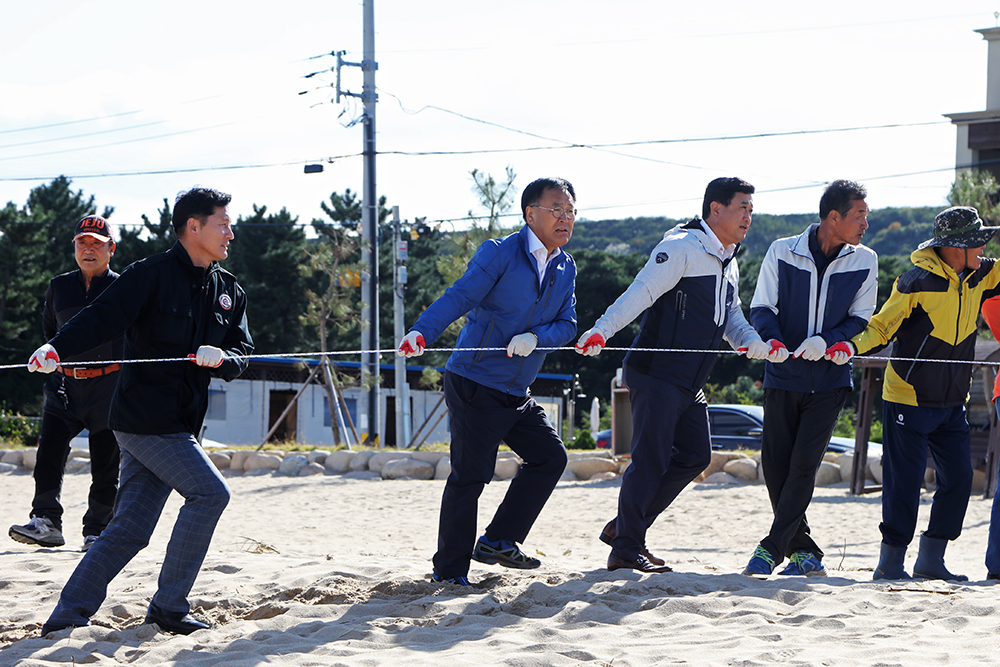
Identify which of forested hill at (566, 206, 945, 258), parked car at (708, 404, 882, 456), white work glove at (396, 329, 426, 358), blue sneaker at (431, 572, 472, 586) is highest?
forested hill at (566, 206, 945, 258)

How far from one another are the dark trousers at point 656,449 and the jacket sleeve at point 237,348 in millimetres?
1761

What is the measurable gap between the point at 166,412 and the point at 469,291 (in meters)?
1.38

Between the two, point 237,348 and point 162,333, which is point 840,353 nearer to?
point 237,348

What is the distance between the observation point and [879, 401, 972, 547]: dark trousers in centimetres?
476

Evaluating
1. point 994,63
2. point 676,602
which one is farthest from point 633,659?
point 994,63

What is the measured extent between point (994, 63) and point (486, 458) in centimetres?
1834

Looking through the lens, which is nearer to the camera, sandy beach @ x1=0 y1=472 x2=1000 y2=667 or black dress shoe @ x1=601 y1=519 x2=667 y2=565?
sandy beach @ x1=0 y1=472 x2=1000 y2=667

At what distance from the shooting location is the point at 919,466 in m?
4.78

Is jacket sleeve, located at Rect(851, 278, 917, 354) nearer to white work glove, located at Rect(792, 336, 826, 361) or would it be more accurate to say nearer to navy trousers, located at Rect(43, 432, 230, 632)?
white work glove, located at Rect(792, 336, 826, 361)

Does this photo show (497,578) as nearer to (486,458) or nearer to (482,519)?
(486,458)

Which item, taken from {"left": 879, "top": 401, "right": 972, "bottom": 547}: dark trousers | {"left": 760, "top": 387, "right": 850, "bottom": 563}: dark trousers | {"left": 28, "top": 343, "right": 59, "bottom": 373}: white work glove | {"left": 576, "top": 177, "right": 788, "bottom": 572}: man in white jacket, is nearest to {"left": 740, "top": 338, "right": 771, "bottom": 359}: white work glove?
{"left": 576, "top": 177, "right": 788, "bottom": 572}: man in white jacket

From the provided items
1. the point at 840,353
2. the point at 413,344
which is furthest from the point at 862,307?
the point at 413,344

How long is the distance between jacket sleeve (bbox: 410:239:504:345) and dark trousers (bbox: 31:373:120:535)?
2463 millimetres

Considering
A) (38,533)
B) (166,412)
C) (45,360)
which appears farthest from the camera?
(38,533)
